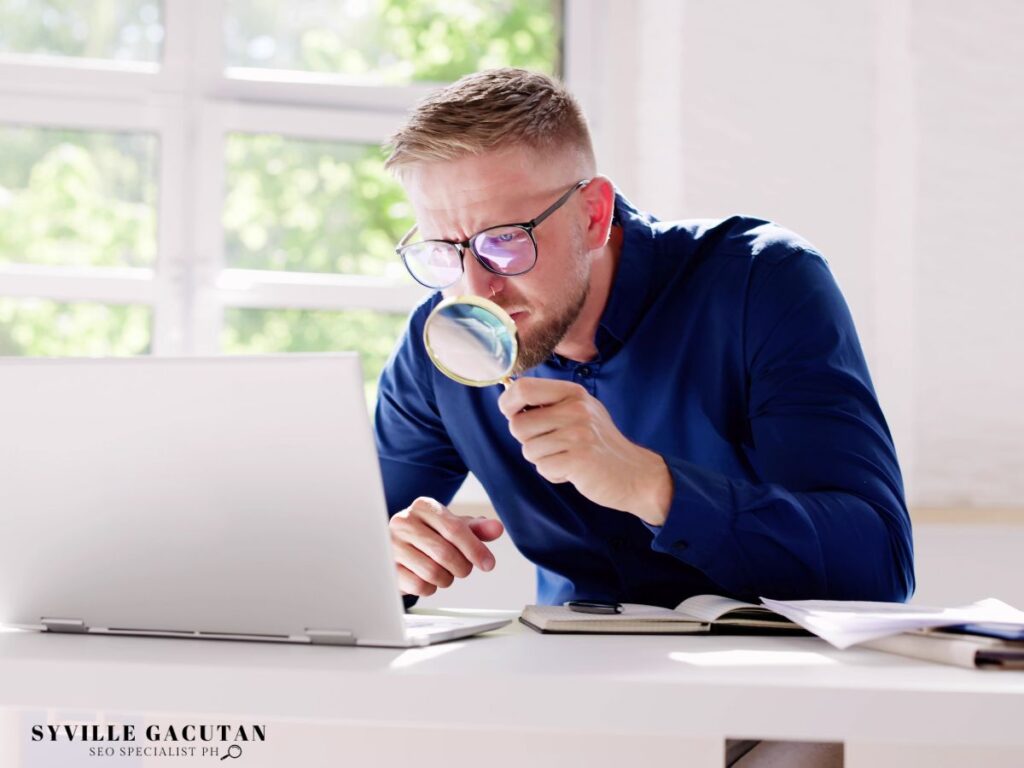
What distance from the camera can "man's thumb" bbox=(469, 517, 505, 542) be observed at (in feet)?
5.36

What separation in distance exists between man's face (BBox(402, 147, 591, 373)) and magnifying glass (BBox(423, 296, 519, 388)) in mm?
482

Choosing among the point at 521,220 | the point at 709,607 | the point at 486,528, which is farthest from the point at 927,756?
the point at 521,220

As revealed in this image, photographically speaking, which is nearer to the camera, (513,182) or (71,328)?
(513,182)

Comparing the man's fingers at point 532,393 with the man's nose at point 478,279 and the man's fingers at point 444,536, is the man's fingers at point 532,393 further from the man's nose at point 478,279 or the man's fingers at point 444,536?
the man's nose at point 478,279

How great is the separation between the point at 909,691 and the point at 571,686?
26 centimetres

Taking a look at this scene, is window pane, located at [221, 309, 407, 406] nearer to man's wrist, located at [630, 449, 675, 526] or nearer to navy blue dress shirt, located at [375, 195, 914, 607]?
navy blue dress shirt, located at [375, 195, 914, 607]

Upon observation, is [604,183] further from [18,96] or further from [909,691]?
[18,96]

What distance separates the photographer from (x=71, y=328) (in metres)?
3.51

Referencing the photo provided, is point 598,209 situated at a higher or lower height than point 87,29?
lower

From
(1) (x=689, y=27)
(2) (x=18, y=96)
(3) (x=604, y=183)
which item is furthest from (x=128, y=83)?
(3) (x=604, y=183)

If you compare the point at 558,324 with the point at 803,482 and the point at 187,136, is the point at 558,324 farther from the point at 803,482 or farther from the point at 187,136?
the point at 187,136

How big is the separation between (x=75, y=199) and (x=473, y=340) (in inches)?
99.6

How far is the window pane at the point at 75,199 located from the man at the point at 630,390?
1.56m

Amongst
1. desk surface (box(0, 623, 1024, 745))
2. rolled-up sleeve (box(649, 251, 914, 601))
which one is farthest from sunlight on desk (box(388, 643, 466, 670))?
rolled-up sleeve (box(649, 251, 914, 601))
